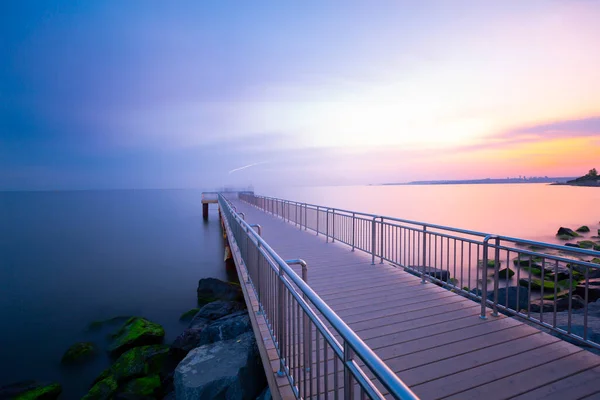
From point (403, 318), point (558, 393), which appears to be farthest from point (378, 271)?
point (558, 393)

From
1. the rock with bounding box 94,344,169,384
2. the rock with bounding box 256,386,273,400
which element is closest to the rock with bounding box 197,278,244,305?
the rock with bounding box 94,344,169,384

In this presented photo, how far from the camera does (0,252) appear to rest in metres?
27.3

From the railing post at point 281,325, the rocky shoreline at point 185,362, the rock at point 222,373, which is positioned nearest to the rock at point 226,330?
the rocky shoreline at point 185,362

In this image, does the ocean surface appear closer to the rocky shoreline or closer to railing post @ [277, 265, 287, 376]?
the rocky shoreline

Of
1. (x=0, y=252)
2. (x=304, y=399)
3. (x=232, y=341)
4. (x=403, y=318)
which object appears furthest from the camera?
(x=0, y=252)

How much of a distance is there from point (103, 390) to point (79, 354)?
142 inches

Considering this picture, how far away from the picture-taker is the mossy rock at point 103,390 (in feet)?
23.1

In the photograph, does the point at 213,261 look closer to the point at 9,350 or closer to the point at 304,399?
the point at 9,350

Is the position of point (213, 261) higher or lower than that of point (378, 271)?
lower

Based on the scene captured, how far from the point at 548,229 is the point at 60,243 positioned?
5272 centimetres

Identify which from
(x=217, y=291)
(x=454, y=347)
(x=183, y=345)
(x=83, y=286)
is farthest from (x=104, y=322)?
(x=454, y=347)

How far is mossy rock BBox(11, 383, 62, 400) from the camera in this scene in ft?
24.7

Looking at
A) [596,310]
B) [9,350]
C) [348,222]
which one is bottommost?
[9,350]

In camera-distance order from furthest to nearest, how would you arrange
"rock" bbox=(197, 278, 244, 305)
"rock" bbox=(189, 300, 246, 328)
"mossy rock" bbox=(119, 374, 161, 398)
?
"rock" bbox=(197, 278, 244, 305) → "rock" bbox=(189, 300, 246, 328) → "mossy rock" bbox=(119, 374, 161, 398)
